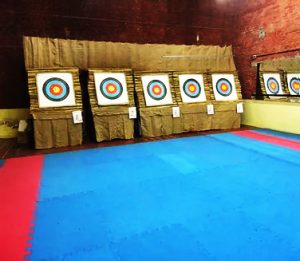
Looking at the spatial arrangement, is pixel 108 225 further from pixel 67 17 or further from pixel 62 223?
pixel 67 17

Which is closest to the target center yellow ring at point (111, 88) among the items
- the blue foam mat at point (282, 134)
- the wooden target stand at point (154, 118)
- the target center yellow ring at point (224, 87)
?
the wooden target stand at point (154, 118)

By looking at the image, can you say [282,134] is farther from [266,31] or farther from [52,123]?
[52,123]

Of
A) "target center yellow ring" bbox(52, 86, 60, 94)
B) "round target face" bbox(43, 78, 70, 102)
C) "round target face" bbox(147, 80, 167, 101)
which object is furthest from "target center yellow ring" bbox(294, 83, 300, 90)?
"target center yellow ring" bbox(52, 86, 60, 94)

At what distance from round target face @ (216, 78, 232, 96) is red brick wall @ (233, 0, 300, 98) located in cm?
64

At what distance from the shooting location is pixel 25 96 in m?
3.60

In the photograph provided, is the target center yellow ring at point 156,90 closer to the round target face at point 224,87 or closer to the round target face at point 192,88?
the round target face at point 192,88

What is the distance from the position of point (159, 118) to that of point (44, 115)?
1.39 m

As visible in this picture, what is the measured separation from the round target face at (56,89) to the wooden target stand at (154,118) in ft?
2.92

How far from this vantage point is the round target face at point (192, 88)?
3.71 metres

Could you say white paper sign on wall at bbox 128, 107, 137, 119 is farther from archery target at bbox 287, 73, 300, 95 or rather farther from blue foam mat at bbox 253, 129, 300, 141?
archery target at bbox 287, 73, 300, 95

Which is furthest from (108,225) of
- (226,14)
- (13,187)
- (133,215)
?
(226,14)

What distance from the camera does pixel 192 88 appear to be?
375 cm

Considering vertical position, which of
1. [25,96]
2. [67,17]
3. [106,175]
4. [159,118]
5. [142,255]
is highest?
[67,17]

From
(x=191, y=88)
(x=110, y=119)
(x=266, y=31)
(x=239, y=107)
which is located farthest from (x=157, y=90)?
(x=266, y=31)
